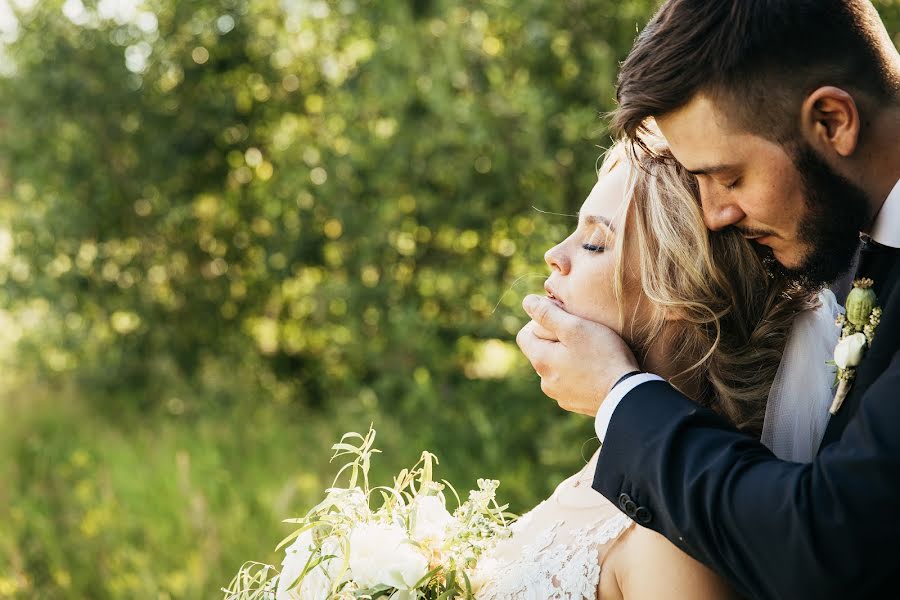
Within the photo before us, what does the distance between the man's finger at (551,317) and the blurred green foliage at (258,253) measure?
2.65 meters

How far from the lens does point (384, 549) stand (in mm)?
2139

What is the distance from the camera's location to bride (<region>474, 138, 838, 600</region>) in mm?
2203

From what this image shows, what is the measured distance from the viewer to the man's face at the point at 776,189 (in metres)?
1.85

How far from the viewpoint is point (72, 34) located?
7.37 meters

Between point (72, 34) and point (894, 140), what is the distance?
691 centimetres

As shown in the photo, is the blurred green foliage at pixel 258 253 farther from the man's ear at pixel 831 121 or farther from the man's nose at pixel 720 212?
the man's ear at pixel 831 121

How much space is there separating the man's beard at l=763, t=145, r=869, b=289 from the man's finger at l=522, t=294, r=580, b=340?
1.65 feet

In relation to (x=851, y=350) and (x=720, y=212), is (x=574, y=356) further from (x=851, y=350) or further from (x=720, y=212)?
(x=851, y=350)

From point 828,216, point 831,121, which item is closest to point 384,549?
point 828,216

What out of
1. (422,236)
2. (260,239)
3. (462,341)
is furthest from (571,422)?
(260,239)

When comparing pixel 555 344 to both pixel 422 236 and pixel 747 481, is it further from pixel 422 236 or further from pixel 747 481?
pixel 422 236

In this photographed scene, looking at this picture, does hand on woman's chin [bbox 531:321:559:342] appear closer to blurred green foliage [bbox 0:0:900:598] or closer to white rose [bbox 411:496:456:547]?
white rose [bbox 411:496:456:547]

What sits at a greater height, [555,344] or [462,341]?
[555,344]

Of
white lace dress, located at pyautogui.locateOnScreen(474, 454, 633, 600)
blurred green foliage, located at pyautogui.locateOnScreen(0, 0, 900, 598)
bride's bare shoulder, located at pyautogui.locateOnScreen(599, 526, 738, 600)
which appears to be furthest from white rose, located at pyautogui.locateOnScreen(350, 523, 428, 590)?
blurred green foliage, located at pyautogui.locateOnScreen(0, 0, 900, 598)
